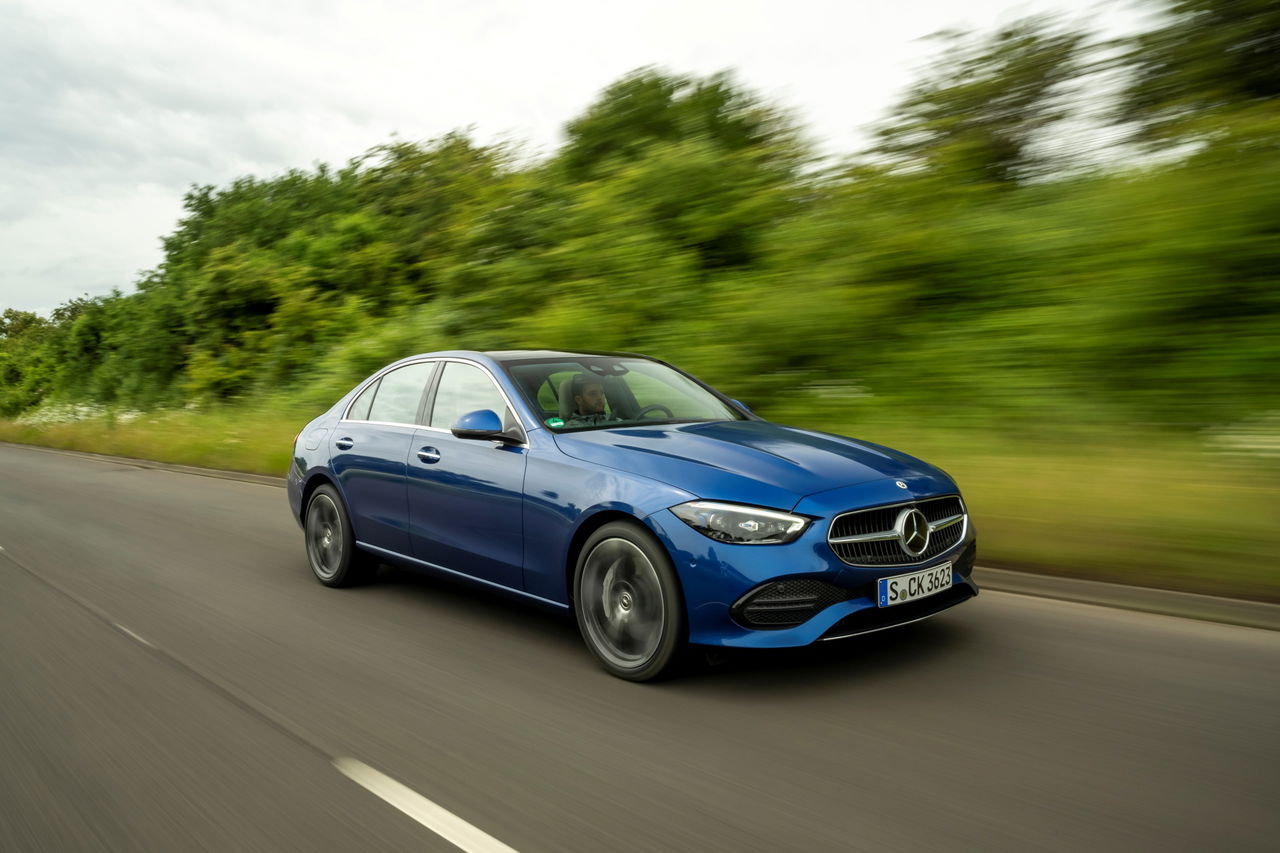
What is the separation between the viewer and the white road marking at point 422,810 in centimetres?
296

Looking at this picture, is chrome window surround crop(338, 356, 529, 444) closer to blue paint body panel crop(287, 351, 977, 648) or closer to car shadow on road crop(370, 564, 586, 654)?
blue paint body panel crop(287, 351, 977, 648)

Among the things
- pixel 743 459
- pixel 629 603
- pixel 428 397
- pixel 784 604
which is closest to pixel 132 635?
pixel 428 397

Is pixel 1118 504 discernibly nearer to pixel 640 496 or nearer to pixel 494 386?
pixel 640 496

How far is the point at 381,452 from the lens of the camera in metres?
6.03

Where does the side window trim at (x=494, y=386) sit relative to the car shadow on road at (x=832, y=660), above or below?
above

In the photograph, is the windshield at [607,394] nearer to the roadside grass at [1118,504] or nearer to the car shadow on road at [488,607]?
the car shadow on road at [488,607]

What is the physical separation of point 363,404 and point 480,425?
184 centimetres

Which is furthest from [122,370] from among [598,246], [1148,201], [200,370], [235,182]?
[1148,201]

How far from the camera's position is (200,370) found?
31.2 meters

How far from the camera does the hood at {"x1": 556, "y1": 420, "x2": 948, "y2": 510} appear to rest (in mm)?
4133

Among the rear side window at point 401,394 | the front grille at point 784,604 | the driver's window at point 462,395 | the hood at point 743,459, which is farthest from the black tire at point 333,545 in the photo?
the front grille at point 784,604

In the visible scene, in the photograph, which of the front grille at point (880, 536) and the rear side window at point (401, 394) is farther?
the rear side window at point (401, 394)

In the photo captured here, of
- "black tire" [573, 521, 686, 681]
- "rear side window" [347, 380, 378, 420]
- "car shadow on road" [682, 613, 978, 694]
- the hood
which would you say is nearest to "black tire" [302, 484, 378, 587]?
"rear side window" [347, 380, 378, 420]

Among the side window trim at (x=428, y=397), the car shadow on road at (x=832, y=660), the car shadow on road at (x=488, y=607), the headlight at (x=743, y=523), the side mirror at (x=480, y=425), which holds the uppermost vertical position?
the side window trim at (x=428, y=397)
